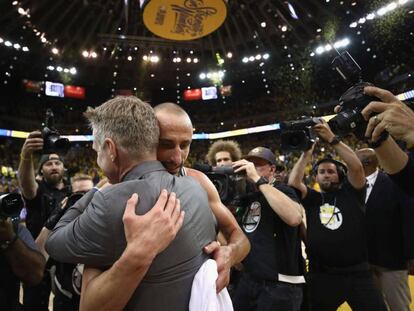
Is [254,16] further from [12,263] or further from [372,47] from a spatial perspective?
[12,263]

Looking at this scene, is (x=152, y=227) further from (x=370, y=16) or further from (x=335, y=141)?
(x=370, y=16)

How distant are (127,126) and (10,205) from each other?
0.90 metres

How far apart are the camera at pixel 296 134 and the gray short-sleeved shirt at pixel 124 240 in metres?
1.32

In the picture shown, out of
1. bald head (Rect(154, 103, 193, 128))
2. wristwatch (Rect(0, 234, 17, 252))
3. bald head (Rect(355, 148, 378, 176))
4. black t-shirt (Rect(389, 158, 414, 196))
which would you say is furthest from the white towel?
bald head (Rect(355, 148, 378, 176))

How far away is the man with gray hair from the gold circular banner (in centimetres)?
671

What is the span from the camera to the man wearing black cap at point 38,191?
272 cm

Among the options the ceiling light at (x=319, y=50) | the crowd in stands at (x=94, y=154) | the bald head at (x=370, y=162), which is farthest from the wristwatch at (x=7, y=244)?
the ceiling light at (x=319, y=50)

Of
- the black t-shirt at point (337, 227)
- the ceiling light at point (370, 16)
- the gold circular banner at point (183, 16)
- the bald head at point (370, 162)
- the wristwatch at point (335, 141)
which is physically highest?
the ceiling light at point (370, 16)

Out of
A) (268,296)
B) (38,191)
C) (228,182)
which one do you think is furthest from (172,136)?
(38,191)

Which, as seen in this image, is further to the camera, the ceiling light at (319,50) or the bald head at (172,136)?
the ceiling light at (319,50)

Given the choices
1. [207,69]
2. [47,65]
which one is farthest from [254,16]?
[47,65]

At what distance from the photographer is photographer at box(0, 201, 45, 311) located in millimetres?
1715

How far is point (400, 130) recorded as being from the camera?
1430 mm

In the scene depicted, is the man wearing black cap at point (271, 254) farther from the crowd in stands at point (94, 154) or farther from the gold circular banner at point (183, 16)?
the crowd in stands at point (94, 154)
